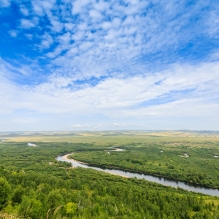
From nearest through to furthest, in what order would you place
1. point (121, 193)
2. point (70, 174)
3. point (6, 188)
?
point (6, 188) → point (121, 193) → point (70, 174)

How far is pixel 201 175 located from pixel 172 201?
35428mm

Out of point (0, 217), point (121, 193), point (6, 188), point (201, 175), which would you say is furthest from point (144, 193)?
point (0, 217)

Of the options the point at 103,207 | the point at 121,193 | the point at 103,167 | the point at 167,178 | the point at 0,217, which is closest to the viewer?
the point at 0,217

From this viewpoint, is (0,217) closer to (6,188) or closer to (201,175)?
(6,188)

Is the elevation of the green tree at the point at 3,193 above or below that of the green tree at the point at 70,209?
above

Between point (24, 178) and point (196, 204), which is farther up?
point (24, 178)

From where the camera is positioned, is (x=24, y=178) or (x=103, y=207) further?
(x=24, y=178)

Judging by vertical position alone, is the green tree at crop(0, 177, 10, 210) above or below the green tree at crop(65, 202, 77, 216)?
above

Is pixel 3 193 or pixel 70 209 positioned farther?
pixel 70 209

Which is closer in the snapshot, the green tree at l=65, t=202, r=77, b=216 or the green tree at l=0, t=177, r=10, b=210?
the green tree at l=65, t=202, r=77, b=216

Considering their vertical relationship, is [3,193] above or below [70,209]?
above

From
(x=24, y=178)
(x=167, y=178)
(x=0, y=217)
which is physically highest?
(x=0, y=217)

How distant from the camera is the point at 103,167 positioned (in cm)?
8538

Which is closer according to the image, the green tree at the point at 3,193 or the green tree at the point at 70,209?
the green tree at the point at 70,209
